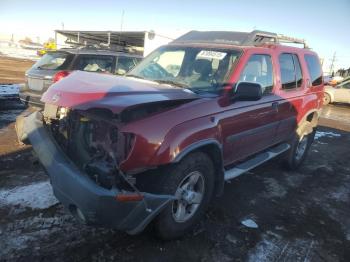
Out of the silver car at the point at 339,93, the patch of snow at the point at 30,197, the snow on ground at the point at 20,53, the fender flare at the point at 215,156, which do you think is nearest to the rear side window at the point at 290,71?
the fender flare at the point at 215,156

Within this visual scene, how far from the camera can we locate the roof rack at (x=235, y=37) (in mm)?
4965

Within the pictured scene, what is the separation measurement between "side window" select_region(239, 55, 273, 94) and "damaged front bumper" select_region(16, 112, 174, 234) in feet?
6.78

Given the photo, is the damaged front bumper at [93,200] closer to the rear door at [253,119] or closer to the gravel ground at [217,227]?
the gravel ground at [217,227]

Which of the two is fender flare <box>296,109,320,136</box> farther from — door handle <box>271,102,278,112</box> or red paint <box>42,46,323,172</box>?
door handle <box>271,102,278,112</box>

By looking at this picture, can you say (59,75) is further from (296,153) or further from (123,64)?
(296,153)

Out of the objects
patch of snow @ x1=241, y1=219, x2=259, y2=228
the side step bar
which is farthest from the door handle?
patch of snow @ x1=241, y1=219, x2=259, y2=228

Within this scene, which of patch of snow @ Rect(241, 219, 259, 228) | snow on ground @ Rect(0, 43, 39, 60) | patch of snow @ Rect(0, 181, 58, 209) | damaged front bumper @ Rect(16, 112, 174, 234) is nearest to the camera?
damaged front bumper @ Rect(16, 112, 174, 234)

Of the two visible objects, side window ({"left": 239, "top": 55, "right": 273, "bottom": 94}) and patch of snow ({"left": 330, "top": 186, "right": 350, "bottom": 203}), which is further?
patch of snow ({"left": 330, "top": 186, "right": 350, "bottom": 203})

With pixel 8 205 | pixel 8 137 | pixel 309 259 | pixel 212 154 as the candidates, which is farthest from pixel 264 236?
pixel 8 137

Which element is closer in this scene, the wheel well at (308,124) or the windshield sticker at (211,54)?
the windshield sticker at (211,54)

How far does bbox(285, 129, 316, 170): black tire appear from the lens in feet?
20.6

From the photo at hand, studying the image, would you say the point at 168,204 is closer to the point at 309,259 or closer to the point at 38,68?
the point at 309,259

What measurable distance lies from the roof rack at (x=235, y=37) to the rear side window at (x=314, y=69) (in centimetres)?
92

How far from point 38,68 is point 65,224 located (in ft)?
18.4
